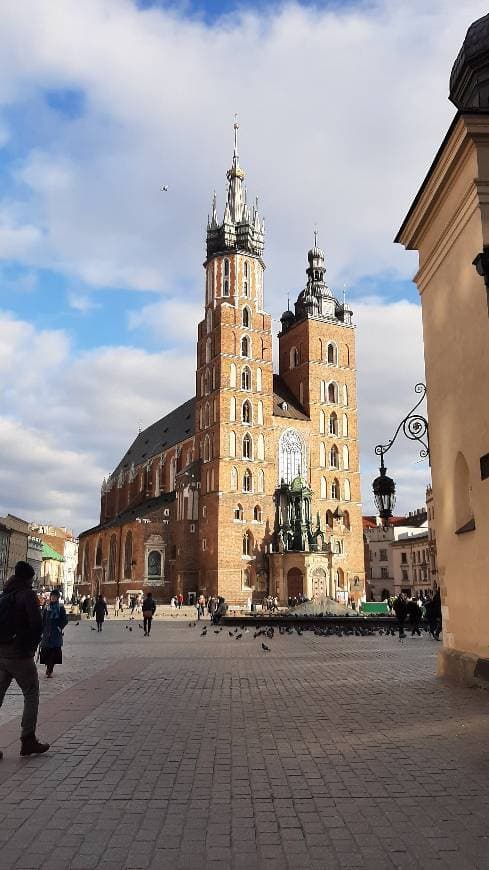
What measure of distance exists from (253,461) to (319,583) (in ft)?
33.4

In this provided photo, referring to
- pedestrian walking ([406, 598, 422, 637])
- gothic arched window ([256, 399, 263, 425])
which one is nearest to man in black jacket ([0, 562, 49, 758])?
pedestrian walking ([406, 598, 422, 637])

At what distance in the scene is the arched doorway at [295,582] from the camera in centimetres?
5091

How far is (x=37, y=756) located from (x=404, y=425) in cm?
778

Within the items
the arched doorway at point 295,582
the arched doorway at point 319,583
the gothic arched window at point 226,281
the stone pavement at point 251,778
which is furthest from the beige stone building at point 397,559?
the stone pavement at point 251,778

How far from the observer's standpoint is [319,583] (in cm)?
5159

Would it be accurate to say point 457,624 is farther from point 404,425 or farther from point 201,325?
point 201,325

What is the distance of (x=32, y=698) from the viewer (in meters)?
6.36

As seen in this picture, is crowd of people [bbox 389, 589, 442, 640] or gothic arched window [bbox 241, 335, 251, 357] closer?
crowd of people [bbox 389, 589, 442, 640]

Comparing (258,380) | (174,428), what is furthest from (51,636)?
(174,428)

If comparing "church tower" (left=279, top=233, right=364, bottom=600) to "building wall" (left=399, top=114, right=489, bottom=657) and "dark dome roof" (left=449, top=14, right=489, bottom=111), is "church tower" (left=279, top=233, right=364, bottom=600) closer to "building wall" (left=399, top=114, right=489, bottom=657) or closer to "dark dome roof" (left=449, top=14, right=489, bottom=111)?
"building wall" (left=399, top=114, right=489, bottom=657)

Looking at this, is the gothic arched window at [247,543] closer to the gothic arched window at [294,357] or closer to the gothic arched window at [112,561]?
the gothic arched window at [112,561]

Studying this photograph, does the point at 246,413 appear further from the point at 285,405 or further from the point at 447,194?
the point at 447,194

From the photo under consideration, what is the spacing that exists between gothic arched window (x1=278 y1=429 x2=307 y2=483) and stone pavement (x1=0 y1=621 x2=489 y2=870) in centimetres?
4502

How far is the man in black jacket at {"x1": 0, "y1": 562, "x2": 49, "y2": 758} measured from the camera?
630 cm
